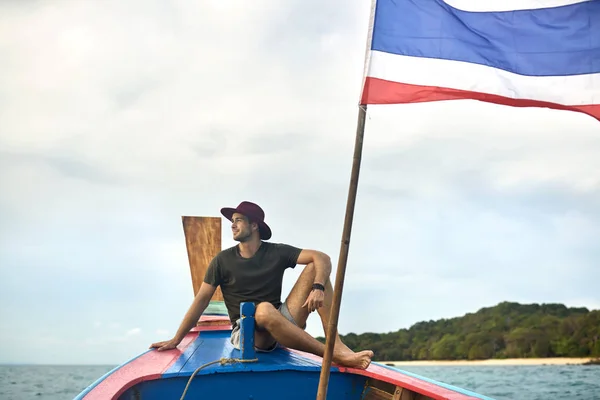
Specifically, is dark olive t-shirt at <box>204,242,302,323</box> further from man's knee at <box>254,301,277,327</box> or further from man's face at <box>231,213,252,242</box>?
man's knee at <box>254,301,277,327</box>

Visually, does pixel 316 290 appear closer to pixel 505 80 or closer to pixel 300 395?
pixel 300 395

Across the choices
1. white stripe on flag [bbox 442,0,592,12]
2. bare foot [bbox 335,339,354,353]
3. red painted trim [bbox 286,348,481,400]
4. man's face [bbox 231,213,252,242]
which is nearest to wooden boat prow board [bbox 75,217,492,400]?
red painted trim [bbox 286,348,481,400]

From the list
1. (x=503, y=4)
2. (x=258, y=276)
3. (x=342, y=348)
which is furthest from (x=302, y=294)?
(x=503, y=4)

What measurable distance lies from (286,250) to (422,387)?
4.60 feet

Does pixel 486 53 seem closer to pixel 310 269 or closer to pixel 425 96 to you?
pixel 425 96

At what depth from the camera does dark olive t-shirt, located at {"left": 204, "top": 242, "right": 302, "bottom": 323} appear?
12.3ft

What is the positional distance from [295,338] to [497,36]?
2005mm

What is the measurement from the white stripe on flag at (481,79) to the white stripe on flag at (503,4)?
0.31 metres

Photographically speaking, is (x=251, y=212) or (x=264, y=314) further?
(x=251, y=212)

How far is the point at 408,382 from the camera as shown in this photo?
2.78 metres

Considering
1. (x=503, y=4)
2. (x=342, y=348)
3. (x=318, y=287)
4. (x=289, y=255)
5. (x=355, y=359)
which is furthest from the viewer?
(x=289, y=255)

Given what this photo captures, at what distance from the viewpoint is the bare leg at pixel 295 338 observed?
3.13 m

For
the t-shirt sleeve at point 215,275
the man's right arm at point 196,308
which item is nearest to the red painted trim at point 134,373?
the man's right arm at point 196,308

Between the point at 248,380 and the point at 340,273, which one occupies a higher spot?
the point at 340,273
